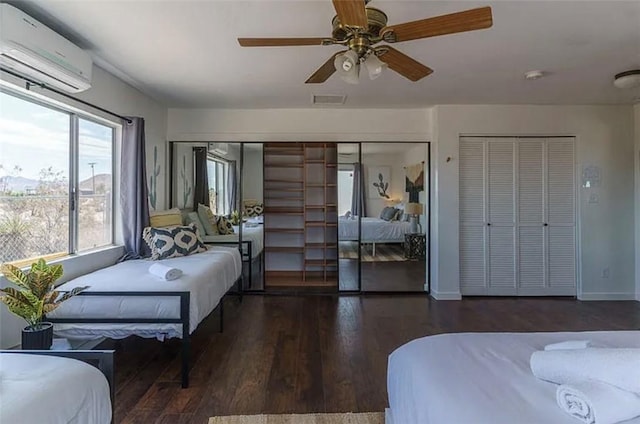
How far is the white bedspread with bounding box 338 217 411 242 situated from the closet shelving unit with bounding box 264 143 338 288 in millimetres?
297

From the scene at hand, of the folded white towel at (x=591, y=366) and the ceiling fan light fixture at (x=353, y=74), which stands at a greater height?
the ceiling fan light fixture at (x=353, y=74)

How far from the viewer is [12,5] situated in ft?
7.23

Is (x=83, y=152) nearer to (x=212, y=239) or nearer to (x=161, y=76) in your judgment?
(x=161, y=76)

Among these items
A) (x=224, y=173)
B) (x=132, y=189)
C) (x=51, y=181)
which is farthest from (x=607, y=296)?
(x=51, y=181)

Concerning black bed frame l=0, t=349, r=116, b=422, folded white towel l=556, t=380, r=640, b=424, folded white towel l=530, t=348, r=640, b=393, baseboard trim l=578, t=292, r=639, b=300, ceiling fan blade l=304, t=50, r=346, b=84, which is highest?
ceiling fan blade l=304, t=50, r=346, b=84

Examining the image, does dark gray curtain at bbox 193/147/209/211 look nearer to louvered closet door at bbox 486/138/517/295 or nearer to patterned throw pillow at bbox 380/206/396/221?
patterned throw pillow at bbox 380/206/396/221

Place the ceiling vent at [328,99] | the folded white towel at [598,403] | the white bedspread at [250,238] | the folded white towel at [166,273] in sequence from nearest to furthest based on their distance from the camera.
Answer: the folded white towel at [598,403]
the folded white towel at [166,273]
the ceiling vent at [328,99]
the white bedspread at [250,238]

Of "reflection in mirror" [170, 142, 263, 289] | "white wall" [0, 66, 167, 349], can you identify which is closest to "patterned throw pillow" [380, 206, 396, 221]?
"reflection in mirror" [170, 142, 263, 289]

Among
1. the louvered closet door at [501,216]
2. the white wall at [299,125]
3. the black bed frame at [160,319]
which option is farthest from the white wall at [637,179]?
the black bed frame at [160,319]

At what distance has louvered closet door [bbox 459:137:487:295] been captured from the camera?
15.6 ft

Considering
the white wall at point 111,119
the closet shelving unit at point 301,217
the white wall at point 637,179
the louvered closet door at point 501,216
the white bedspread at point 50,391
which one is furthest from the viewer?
the closet shelving unit at point 301,217

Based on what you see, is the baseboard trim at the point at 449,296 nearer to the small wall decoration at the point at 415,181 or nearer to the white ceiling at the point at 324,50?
the small wall decoration at the point at 415,181

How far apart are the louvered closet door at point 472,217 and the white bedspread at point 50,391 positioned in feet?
14.0

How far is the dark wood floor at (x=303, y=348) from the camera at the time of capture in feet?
7.57
